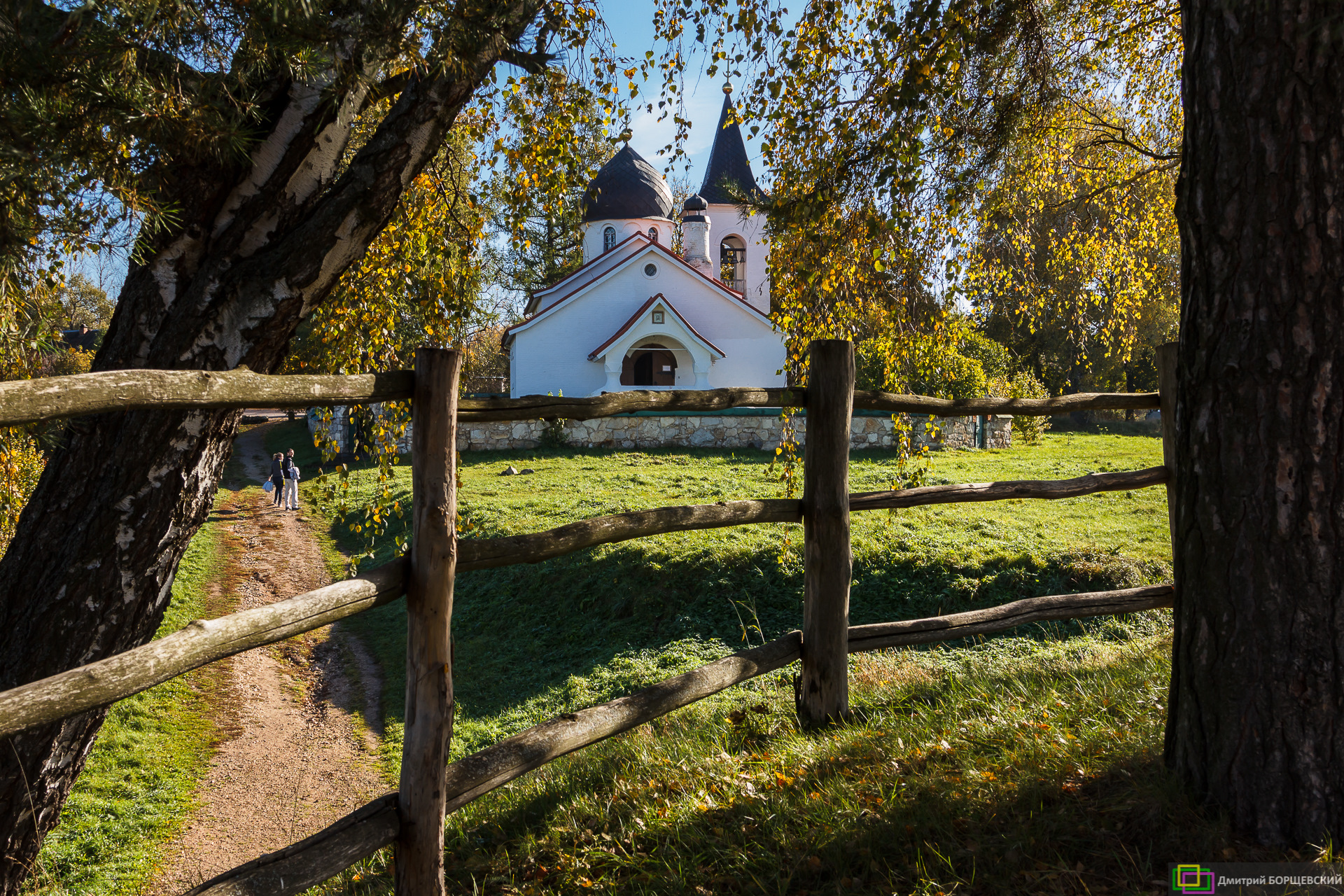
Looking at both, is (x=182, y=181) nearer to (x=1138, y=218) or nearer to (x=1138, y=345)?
(x=1138, y=218)

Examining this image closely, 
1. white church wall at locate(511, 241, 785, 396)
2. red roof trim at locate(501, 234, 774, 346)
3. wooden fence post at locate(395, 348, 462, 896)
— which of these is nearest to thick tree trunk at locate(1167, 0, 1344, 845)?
wooden fence post at locate(395, 348, 462, 896)

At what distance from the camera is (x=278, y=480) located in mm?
17812

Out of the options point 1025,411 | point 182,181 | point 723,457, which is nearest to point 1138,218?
point 1025,411

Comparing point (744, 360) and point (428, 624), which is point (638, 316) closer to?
point (744, 360)

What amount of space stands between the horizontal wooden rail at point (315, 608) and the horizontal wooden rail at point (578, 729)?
0.56m

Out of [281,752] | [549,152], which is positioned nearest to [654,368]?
[281,752]

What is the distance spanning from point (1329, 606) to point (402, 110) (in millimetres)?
3730

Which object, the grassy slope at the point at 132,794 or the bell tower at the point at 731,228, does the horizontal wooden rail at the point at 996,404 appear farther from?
the bell tower at the point at 731,228

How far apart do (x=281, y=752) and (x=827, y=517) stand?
6.14m

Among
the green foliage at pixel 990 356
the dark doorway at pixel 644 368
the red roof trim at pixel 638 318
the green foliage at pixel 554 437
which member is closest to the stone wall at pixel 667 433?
the green foliage at pixel 554 437

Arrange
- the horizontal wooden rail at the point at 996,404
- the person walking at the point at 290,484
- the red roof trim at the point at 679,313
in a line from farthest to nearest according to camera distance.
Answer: the red roof trim at the point at 679,313 → the person walking at the point at 290,484 → the horizontal wooden rail at the point at 996,404

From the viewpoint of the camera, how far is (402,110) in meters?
3.57

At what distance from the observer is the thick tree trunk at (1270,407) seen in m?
2.47

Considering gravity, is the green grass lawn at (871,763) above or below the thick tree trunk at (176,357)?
below
